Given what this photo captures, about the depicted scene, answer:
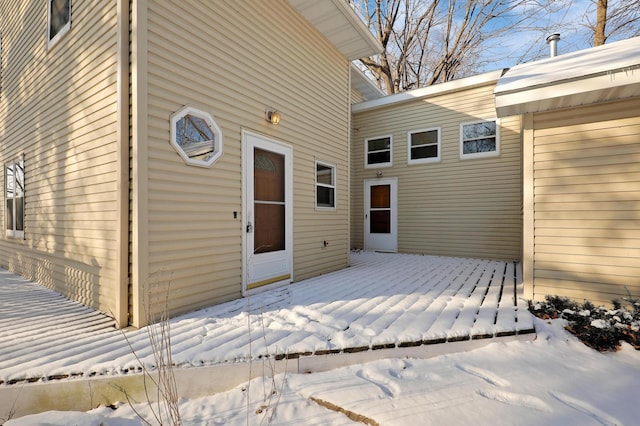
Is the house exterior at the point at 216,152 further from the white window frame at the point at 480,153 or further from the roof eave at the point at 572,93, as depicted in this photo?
the white window frame at the point at 480,153

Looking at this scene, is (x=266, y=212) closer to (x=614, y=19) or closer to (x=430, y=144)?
(x=430, y=144)

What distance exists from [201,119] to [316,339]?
2.62m

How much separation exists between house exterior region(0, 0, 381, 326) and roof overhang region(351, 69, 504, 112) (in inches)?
104

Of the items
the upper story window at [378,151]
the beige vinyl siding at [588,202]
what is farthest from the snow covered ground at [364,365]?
the upper story window at [378,151]

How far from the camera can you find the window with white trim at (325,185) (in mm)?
5488

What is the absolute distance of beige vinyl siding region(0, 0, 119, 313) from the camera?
306 centimetres

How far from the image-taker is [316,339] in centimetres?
245

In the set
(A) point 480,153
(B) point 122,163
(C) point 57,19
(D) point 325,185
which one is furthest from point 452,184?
(C) point 57,19

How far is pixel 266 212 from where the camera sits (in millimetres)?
4270

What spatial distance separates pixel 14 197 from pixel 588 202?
8.67 m

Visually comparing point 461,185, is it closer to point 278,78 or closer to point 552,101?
point 552,101

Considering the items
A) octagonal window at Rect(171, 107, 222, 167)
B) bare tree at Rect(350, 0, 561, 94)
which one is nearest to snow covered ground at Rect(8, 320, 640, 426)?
octagonal window at Rect(171, 107, 222, 167)

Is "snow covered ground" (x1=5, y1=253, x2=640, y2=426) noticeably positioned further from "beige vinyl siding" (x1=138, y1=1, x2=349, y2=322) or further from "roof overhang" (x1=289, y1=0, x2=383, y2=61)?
"roof overhang" (x1=289, y1=0, x2=383, y2=61)

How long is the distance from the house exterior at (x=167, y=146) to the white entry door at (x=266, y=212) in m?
0.02
